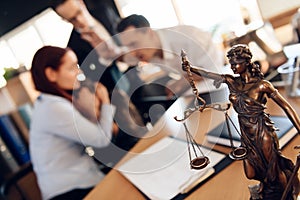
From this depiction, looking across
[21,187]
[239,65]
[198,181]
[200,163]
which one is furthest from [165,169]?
[21,187]

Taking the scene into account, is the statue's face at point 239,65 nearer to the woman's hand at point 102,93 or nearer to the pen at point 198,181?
the pen at point 198,181

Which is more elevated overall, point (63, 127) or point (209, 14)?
point (209, 14)

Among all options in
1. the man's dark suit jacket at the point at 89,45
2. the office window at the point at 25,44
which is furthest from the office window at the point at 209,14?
the office window at the point at 25,44

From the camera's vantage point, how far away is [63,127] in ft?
2.90

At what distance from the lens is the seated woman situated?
85cm

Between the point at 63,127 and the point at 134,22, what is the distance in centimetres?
43

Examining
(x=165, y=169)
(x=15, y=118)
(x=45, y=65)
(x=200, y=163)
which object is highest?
(x=45, y=65)

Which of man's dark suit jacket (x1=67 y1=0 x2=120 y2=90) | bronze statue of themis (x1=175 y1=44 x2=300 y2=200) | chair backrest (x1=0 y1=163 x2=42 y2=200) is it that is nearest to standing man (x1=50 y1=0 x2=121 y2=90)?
man's dark suit jacket (x1=67 y1=0 x2=120 y2=90)

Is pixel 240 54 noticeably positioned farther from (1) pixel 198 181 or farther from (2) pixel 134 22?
(2) pixel 134 22

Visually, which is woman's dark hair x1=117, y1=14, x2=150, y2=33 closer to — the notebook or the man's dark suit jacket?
the man's dark suit jacket

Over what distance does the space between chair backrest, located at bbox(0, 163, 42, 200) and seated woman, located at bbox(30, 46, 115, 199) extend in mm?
28

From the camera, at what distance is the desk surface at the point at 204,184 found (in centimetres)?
52

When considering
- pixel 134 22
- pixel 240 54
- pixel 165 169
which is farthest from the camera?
pixel 134 22

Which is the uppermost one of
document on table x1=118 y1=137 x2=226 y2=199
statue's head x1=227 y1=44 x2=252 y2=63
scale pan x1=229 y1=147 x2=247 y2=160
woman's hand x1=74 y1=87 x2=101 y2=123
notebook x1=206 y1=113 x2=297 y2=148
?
statue's head x1=227 y1=44 x2=252 y2=63
